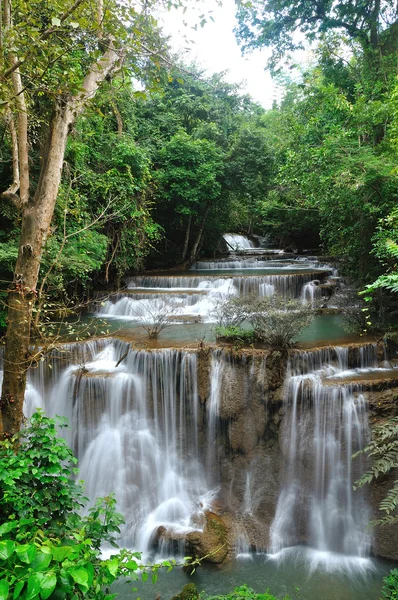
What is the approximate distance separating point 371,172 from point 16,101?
269 inches

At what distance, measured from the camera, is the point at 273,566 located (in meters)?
6.14

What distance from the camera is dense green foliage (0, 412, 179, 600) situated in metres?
1.89

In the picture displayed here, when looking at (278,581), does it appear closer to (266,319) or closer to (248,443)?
(248,443)

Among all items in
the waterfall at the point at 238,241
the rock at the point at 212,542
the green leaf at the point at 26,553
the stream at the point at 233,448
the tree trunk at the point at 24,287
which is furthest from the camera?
the waterfall at the point at 238,241

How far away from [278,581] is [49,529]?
164 inches

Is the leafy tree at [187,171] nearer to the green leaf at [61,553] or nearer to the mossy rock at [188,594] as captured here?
the mossy rock at [188,594]

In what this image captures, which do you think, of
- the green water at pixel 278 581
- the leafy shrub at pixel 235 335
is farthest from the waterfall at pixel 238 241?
the green water at pixel 278 581

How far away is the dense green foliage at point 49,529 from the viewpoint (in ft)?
6.21

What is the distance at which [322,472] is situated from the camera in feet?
22.4

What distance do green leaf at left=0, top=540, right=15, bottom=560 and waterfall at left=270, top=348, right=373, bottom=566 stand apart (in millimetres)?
5685

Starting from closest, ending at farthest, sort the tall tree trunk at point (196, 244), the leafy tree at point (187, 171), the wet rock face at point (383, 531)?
the wet rock face at point (383, 531)
the leafy tree at point (187, 171)
the tall tree trunk at point (196, 244)

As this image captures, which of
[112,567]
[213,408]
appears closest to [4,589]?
[112,567]

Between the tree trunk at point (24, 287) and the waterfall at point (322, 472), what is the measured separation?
4.51 metres

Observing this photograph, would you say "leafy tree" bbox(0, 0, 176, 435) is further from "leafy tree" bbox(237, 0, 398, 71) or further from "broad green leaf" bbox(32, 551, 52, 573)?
"leafy tree" bbox(237, 0, 398, 71)
